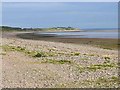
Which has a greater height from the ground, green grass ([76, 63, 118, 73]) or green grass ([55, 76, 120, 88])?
green grass ([55, 76, 120, 88])

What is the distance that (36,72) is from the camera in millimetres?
26344

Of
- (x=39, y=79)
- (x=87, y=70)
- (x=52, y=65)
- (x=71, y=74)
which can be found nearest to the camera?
(x=39, y=79)

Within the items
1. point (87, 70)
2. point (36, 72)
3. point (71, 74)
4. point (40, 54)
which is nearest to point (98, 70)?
point (87, 70)

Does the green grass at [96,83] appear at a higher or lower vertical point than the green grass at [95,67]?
higher

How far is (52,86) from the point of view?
21.6 m

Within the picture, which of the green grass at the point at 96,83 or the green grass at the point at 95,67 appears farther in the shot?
the green grass at the point at 95,67

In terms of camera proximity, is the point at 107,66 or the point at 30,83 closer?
the point at 30,83

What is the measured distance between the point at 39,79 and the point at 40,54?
551 inches

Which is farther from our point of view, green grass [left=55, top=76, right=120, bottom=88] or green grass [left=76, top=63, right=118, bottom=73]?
green grass [left=76, top=63, right=118, bottom=73]

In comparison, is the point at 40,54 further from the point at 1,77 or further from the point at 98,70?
the point at 1,77

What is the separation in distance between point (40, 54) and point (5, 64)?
8332 mm

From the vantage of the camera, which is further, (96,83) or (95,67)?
(95,67)

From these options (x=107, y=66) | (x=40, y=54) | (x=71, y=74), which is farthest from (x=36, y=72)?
(x=40, y=54)

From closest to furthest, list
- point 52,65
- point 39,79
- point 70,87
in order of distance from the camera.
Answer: point 70,87
point 39,79
point 52,65
